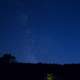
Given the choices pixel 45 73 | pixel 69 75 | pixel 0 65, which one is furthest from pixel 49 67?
pixel 0 65

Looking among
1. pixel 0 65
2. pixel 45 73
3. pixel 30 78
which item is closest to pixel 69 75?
pixel 45 73

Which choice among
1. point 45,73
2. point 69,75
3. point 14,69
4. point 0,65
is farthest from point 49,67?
point 0,65

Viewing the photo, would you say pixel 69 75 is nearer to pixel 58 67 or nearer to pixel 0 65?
pixel 58 67

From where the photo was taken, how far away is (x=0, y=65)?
2084 centimetres

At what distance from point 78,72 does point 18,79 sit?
18.1 feet

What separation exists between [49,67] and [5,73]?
4.11 metres

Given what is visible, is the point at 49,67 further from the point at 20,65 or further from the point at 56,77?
the point at 20,65

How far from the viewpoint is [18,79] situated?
68.1 ft

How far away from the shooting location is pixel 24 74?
2069cm

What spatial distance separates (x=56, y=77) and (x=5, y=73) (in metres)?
4.77

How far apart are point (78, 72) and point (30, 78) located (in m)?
4.39

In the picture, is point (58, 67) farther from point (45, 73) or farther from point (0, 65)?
point (0, 65)

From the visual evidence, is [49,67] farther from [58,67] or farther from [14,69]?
[14,69]

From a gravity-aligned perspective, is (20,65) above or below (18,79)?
above
